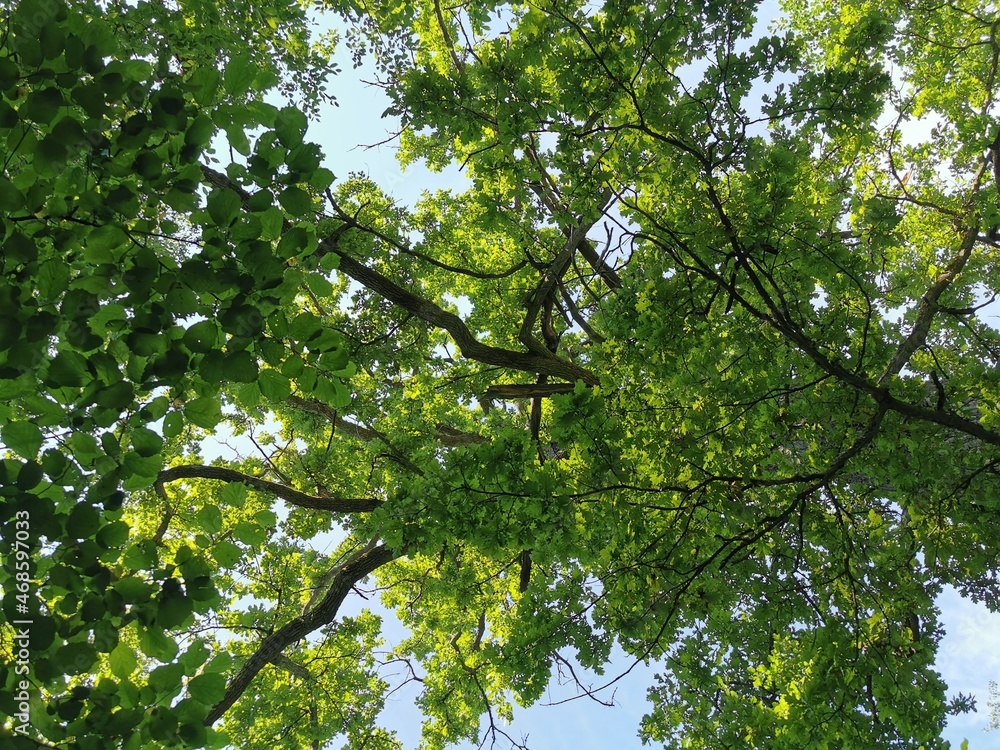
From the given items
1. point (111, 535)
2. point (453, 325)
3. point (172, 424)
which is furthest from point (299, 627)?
point (172, 424)

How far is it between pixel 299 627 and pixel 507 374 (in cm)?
443

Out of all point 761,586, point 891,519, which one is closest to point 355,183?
point 761,586

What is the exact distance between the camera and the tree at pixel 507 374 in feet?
5.73

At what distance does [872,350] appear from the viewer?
479cm

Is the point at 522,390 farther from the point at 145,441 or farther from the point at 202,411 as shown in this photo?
the point at 145,441

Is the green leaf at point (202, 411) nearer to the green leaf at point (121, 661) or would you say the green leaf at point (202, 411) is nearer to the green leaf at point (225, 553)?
the green leaf at point (225, 553)

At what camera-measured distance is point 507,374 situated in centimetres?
858

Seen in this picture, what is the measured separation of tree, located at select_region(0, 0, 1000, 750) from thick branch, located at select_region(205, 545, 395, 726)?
0.05 metres

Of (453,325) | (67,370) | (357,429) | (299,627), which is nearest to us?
(67,370)

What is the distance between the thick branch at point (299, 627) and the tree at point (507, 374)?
A: 1.9 inches

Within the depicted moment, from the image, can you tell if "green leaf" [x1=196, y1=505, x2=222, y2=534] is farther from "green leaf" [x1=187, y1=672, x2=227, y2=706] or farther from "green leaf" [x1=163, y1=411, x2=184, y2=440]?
"green leaf" [x1=187, y1=672, x2=227, y2=706]

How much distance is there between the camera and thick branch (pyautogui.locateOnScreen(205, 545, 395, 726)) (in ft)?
21.6

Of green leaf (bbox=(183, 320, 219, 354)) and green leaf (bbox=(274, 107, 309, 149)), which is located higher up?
green leaf (bbox=(274, 107, 309, 149))

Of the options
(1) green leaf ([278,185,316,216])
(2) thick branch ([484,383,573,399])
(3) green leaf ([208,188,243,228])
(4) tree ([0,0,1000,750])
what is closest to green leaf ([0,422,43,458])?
(4) tree ([0,0,1000,750])
